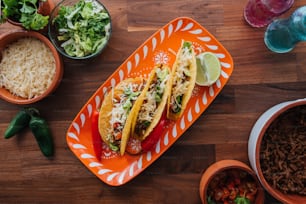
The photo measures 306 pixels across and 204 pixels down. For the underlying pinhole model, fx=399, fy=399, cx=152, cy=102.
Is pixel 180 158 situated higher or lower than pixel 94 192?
higher

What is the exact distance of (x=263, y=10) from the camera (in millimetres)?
1876

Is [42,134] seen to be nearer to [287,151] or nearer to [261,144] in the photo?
[261,144]

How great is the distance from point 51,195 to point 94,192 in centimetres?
22

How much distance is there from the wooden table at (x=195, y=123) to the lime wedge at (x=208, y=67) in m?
0.13

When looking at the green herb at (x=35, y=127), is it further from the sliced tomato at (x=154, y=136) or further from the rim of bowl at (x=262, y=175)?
the rim of bowl at (x=262, y=175)

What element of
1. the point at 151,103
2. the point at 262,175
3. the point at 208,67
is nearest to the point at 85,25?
the point at 151,103

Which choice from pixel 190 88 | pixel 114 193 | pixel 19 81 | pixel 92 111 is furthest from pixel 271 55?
pixel 19 81

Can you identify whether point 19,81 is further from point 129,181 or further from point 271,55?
point 271,55

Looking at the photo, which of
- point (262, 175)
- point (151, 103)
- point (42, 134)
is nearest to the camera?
point (262, 175)

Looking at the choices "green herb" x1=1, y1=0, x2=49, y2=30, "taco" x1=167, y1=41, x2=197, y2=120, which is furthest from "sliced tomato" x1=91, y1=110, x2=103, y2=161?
"green herb" x1=1, y1=0, x2=49, y2=30

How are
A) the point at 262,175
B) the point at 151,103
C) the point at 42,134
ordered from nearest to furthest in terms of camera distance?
the point at 262,175 → the point at 151,103 → the point at 42,134

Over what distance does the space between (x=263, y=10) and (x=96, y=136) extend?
3.25 feet

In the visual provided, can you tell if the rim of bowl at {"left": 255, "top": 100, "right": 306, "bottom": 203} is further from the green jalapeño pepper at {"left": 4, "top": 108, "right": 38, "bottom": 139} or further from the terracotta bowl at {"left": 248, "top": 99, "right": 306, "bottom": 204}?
the green jalapeño pepper at {"left": 4, "top": 108, "right": 38, "bottom": 139}

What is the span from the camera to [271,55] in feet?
6.42
